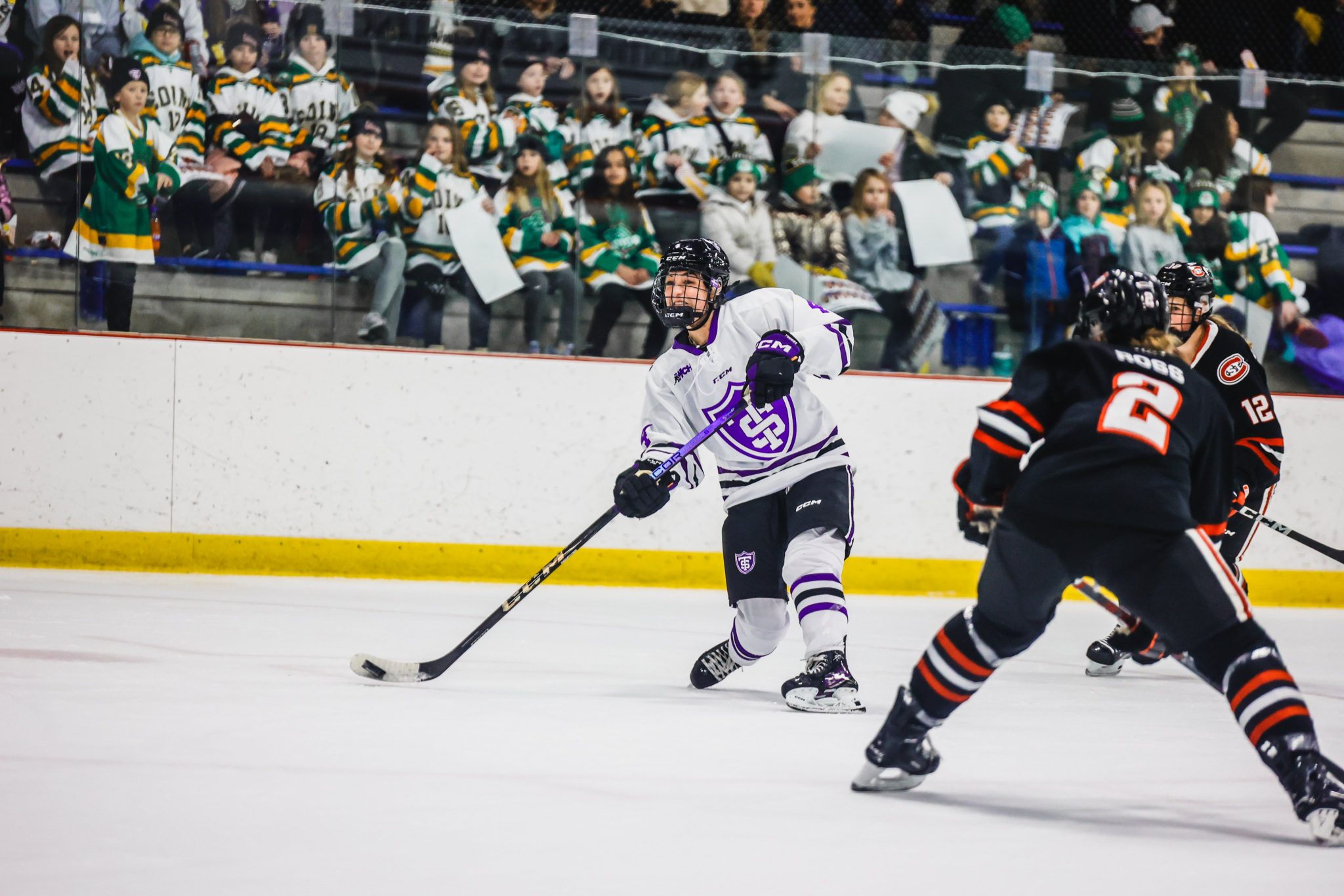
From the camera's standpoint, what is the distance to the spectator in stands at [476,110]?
593 cm

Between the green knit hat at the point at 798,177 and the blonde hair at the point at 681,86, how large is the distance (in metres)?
0.53

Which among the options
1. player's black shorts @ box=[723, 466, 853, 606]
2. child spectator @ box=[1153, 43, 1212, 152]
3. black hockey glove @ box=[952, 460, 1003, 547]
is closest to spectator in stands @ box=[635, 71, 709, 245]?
child spectator @ box=[1153, 43, 1212, 152]

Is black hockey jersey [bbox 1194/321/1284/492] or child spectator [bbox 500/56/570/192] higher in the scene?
child spectator [bbox 500/56/570/192]

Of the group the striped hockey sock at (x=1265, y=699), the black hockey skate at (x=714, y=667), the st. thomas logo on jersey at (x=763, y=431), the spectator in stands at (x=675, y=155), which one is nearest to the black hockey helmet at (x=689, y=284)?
the st. thomas logo on jersey at (x=763, y=431)

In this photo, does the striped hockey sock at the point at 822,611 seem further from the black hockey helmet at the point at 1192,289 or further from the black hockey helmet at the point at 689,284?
the black hockey helmet at the point at 1192,289

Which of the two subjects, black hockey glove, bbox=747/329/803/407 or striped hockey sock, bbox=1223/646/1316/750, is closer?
striped hockey sock, bbox=1223/646/1316/750

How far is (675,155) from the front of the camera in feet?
20.0

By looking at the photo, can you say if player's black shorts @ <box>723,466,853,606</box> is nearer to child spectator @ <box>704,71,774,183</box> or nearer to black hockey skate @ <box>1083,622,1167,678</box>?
black hockey skate @ <box>1083,622,1167,678</box>

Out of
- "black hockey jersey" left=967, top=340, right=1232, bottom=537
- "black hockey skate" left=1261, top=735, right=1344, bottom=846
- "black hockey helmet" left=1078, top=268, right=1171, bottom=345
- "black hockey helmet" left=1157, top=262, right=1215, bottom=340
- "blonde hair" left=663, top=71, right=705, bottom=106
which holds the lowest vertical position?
"black hockey skate" left=1261, top=735, right=1344, bottom=846

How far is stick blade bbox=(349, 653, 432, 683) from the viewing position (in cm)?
336

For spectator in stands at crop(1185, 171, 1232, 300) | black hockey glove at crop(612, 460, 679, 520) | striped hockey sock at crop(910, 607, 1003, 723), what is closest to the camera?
striped hockey sock at crop(910, 607, 1003, 723)

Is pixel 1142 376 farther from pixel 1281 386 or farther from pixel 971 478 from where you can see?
pixel 1281 386

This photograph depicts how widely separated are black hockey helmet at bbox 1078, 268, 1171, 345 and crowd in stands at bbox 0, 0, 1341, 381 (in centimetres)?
372

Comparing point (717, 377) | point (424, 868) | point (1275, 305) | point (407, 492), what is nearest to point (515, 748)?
point (424, 868)
